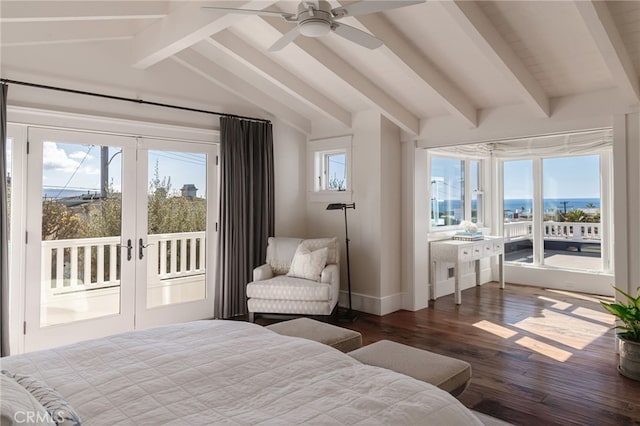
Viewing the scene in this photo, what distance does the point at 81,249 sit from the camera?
160 inches

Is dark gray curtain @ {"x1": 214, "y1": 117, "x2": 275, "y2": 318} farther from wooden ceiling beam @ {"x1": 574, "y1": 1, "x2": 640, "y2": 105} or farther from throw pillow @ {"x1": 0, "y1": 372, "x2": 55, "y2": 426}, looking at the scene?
throw pillow @ {"x1": 0, "y1": 372, "x2": 55, "y2": 426}

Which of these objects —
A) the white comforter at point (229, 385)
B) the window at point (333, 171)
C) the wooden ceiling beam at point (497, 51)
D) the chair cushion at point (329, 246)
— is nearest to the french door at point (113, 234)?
the chair cushion at point (329, 246)

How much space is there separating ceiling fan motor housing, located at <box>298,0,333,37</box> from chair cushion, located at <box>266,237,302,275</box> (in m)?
3.02

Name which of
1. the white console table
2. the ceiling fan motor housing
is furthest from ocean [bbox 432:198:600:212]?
the ceiling fan motor housing

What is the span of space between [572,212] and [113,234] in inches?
262

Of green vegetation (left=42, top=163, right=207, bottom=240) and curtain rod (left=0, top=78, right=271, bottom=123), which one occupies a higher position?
curtain rod (left=0, top=78, right=271, bottom=123)

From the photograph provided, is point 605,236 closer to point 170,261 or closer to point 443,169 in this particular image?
point 443,169

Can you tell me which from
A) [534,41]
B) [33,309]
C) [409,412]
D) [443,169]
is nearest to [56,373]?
[409,412]

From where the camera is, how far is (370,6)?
2.32 meters

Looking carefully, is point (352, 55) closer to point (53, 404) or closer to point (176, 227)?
point (176, 227)

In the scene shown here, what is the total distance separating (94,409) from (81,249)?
9.87ft

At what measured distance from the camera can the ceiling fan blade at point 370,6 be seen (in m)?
2.24

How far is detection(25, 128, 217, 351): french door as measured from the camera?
3846mm

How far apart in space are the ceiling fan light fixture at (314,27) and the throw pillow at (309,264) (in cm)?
276
